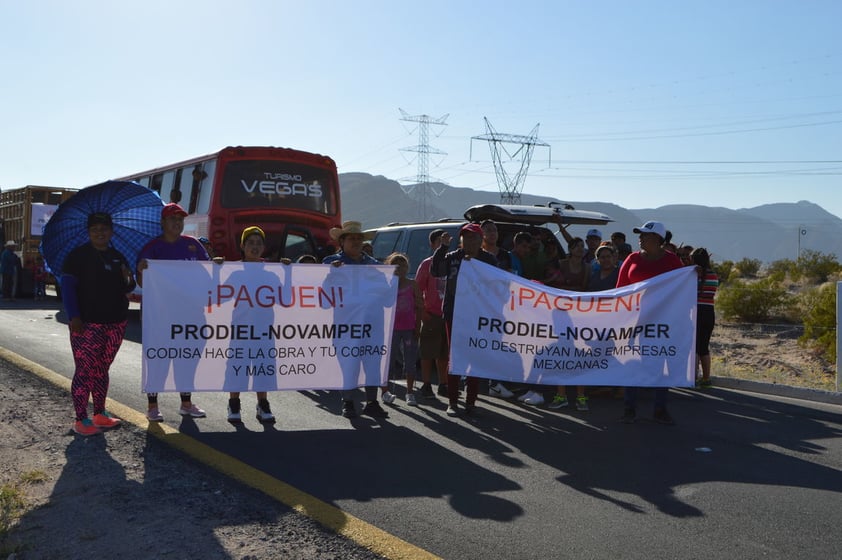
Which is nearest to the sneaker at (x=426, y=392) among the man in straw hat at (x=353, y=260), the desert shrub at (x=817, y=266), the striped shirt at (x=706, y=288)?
the man in straw hat at (x=353, y=260)

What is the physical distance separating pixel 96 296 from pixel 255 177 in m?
9.15

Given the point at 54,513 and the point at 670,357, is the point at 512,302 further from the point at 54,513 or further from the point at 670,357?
the point at 54,513

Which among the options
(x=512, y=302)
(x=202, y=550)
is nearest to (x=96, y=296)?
(x=202, y=550)

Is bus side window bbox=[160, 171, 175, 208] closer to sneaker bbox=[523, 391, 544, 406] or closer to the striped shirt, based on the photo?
sneaker bbox=[523, 391, 544, 406]

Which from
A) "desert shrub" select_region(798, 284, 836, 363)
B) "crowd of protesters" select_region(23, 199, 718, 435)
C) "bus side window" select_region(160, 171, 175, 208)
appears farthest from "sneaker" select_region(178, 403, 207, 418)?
"desert shrub" select_region(798, 284, 836, 363)

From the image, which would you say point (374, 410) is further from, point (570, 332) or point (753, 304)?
point (753, 304)

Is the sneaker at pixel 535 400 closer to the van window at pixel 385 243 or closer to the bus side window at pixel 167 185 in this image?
the van window at pixel 385 243

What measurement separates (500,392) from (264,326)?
10.5 feet

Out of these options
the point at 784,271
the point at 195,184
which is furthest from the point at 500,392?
the point at 784,271

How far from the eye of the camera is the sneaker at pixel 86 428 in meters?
6.60

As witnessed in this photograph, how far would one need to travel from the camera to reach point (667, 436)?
24.1 feet

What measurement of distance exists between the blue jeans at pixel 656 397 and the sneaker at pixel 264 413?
339cm

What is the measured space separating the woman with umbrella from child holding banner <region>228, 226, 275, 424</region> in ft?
3.27

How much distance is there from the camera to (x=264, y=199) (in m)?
15.7
